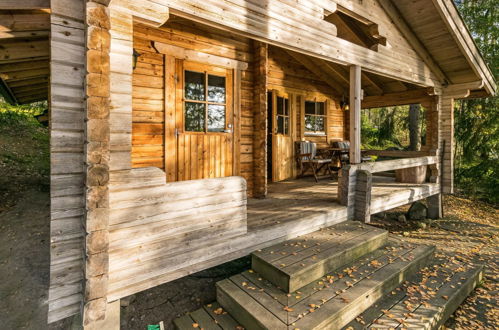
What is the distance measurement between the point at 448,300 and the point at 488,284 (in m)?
1.71

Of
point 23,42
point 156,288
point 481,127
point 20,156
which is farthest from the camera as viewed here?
point 481,127

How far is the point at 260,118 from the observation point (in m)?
4.86

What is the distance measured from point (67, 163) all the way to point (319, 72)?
7.01 metres

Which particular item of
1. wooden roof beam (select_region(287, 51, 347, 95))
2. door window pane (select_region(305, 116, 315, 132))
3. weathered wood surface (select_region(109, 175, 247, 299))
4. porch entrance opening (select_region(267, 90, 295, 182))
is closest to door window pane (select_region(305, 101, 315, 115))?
door window pane (select_region(305, 116, 315, 132))

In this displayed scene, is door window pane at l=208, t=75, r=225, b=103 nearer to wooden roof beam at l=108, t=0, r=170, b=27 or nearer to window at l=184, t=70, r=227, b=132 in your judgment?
window at l=184, t=70, r=227, b=132

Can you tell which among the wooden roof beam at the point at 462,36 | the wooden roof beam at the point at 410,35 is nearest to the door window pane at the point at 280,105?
the wooden roof beam at the point at 410,35

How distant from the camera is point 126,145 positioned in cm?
222

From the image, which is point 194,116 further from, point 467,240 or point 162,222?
point 467,240

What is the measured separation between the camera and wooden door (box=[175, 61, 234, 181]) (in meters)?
4.24

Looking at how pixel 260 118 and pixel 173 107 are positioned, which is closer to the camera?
pixel 173 107

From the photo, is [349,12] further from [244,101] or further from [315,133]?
[315,133]

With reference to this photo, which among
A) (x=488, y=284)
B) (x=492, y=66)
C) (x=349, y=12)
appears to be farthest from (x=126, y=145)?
(x=492, y=66)

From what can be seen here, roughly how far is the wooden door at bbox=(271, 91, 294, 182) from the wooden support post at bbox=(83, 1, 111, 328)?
4.83m

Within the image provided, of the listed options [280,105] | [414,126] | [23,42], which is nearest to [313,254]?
[23,42]
